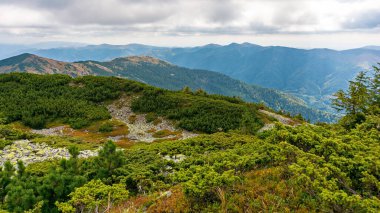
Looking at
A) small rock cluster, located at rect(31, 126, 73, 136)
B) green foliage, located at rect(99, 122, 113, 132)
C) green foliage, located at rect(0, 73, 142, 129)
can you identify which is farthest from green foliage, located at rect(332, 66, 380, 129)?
small rock cluster, located at rect(31, 126, 73, 136)

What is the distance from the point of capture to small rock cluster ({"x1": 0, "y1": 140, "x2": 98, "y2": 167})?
3152 centimetres

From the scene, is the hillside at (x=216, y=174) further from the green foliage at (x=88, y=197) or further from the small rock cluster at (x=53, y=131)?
the small rock cluster at (x=53, y=131)

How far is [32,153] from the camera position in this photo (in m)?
33.8

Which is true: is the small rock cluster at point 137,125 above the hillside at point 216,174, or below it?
below

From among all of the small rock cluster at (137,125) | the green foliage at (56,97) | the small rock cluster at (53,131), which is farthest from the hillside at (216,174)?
the green foliage at (56,97)

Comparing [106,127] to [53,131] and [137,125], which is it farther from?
[53,131]

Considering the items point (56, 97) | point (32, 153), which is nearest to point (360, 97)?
point (32, 153)

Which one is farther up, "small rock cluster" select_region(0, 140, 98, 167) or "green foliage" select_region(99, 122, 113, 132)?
"small rock cluster" select_region(0, 140, 98, 167)

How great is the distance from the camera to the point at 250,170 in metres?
16.1

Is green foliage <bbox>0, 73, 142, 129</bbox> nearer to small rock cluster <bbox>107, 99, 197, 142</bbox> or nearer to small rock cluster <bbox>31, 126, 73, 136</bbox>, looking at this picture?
small rock cluster <bbox>31, 126, 73, 136</bbox>

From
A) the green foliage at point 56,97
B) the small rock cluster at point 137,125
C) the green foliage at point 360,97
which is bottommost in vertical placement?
the small rock cluster at point 137,125

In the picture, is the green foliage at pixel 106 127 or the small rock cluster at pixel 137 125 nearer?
the small rock cluster at pixel 137 125

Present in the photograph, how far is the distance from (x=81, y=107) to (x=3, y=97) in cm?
2274

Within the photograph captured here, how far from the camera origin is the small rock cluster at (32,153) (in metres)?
31.5
